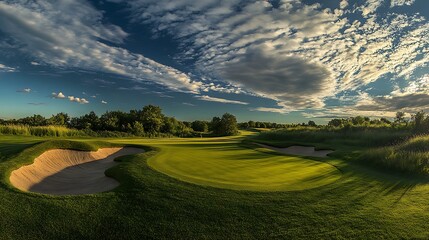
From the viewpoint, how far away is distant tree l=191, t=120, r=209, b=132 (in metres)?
93.7

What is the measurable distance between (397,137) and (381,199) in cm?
2551

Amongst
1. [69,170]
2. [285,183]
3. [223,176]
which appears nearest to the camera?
[285,183]

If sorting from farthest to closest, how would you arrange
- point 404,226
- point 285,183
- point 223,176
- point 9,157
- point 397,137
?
1. point 397,137
2. point 9,157
3. point 223,176
4. point 285,183
5. point 404,226

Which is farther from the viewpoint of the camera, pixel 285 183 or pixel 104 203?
pixel 285 183

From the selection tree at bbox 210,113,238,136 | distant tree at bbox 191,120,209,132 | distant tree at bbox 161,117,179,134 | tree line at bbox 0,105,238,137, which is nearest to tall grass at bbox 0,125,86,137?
tree line at bbox 0,105,238,137

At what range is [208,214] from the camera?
6.55 meters

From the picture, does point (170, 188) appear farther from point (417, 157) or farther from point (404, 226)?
point (417, 157)

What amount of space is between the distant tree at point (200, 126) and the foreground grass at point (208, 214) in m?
84.7

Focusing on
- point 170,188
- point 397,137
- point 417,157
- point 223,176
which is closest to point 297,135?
point 397,137

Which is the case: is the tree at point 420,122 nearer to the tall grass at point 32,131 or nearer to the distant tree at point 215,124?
the tall grass at point 32,131

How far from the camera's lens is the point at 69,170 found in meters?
12.9

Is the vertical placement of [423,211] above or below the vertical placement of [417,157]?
below

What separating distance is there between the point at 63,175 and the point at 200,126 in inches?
3300

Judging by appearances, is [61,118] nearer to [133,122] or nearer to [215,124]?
[133,122]
